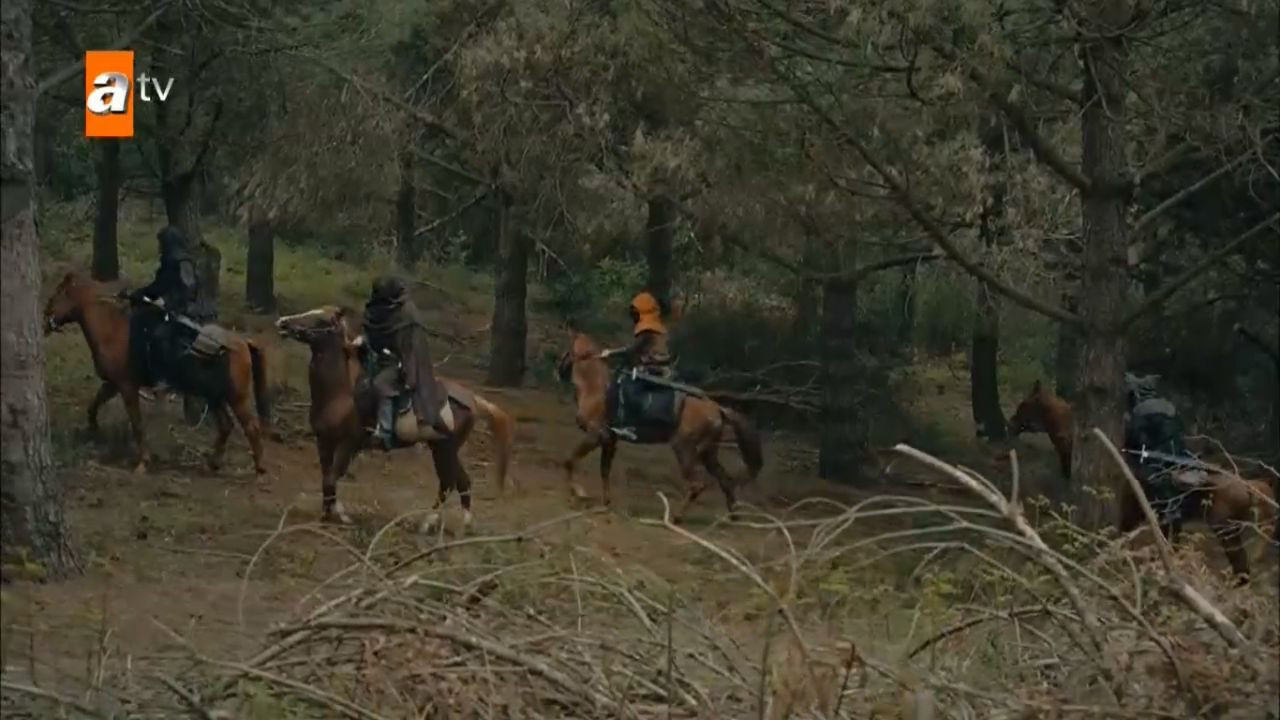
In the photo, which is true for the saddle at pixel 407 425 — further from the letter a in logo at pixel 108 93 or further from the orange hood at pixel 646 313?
the letter a in logo at pixel 108 93

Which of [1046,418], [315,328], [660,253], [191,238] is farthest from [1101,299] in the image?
[191,238]

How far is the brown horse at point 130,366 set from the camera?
17.0m

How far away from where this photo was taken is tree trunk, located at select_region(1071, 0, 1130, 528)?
48.3 ft

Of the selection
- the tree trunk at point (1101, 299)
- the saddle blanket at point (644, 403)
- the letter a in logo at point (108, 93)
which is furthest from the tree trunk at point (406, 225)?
the tree trunk at point (1101, 299)

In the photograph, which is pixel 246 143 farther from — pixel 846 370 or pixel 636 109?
pixel 846 370

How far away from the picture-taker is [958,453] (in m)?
22.9

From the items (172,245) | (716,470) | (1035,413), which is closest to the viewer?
(172,245)

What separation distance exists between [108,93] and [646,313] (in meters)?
5.41

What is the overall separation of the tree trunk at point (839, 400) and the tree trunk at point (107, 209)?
772cm

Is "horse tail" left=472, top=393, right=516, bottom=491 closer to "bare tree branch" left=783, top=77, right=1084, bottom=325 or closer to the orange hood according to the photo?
the orange hood

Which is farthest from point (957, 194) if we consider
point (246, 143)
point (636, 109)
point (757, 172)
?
point (246, 143)

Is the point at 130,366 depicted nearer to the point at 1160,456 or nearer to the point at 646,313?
the point at 646,313

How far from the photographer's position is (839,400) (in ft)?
70.4

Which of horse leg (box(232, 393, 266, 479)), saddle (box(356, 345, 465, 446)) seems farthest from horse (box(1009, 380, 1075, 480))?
horse leg (box(232, 393, 266, 479))
